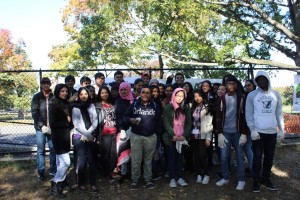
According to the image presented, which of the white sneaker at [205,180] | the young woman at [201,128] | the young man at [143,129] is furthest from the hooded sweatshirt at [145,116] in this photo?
the white sneaker at [205,180]

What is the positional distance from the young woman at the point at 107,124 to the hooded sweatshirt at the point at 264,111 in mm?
2303

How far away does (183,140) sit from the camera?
16.4 feet

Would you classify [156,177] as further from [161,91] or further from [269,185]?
[269,185]

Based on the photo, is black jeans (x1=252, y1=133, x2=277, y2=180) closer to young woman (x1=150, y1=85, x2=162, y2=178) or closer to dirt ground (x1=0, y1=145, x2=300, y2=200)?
dirt ground (x1=0, y1=145, x2=300, y2=200)

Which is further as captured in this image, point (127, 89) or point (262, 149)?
point (127, 89)

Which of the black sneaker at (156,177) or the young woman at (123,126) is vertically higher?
the young woman at (123,126)

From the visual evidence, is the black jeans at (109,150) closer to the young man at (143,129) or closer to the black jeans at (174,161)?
the young man at (143,129)

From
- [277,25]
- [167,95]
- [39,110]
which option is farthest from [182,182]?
[277,25]

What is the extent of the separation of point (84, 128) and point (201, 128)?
6.68 ft

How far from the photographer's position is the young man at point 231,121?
192 inches

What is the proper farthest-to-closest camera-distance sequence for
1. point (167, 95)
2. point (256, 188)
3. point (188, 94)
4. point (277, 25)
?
point (277, 25) < point (188, 94) < point (167, 95) < point (256, 188)

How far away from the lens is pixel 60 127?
14.9 feet

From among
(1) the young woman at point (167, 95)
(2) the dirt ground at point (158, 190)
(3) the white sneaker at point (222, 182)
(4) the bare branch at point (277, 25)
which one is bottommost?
(2) the dirt ground at point (158, 190)

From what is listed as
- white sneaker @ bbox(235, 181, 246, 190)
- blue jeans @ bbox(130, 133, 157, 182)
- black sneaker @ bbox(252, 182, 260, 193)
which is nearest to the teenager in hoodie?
black sneaker @ bbox(252, 182, 260, 193)
